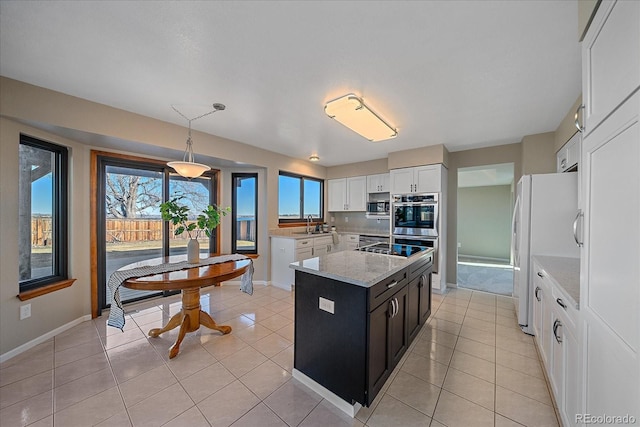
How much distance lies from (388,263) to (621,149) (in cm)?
145

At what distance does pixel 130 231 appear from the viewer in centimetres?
335

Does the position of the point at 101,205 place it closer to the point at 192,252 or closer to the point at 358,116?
the point at 192,252

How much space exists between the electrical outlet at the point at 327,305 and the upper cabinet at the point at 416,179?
3.00 m

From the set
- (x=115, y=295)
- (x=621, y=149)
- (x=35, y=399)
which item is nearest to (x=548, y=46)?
(x=621, y=149)

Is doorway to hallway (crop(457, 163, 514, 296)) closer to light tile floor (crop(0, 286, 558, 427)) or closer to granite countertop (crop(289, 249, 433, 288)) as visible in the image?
light tile floor (crop(0, 286, 558, 427))

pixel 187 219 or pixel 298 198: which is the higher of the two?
pixel 298 198

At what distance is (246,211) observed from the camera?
4438mm

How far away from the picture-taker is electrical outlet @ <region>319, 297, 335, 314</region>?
167cm

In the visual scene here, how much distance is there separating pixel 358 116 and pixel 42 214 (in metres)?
3.58

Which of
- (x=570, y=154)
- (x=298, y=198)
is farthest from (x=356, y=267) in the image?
(x=298, y=198)

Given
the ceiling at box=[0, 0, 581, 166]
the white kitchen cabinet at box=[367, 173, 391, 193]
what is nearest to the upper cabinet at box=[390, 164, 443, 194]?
the white kitchen cabinet at box=[367, 173, 391, 193]

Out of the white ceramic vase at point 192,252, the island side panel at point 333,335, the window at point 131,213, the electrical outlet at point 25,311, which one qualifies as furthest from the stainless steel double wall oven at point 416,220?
the electrical outlet at point 25,311

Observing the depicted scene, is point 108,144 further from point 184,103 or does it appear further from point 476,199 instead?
point 476,199

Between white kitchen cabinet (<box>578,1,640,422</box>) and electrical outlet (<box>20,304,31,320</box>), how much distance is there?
13.5 ft
